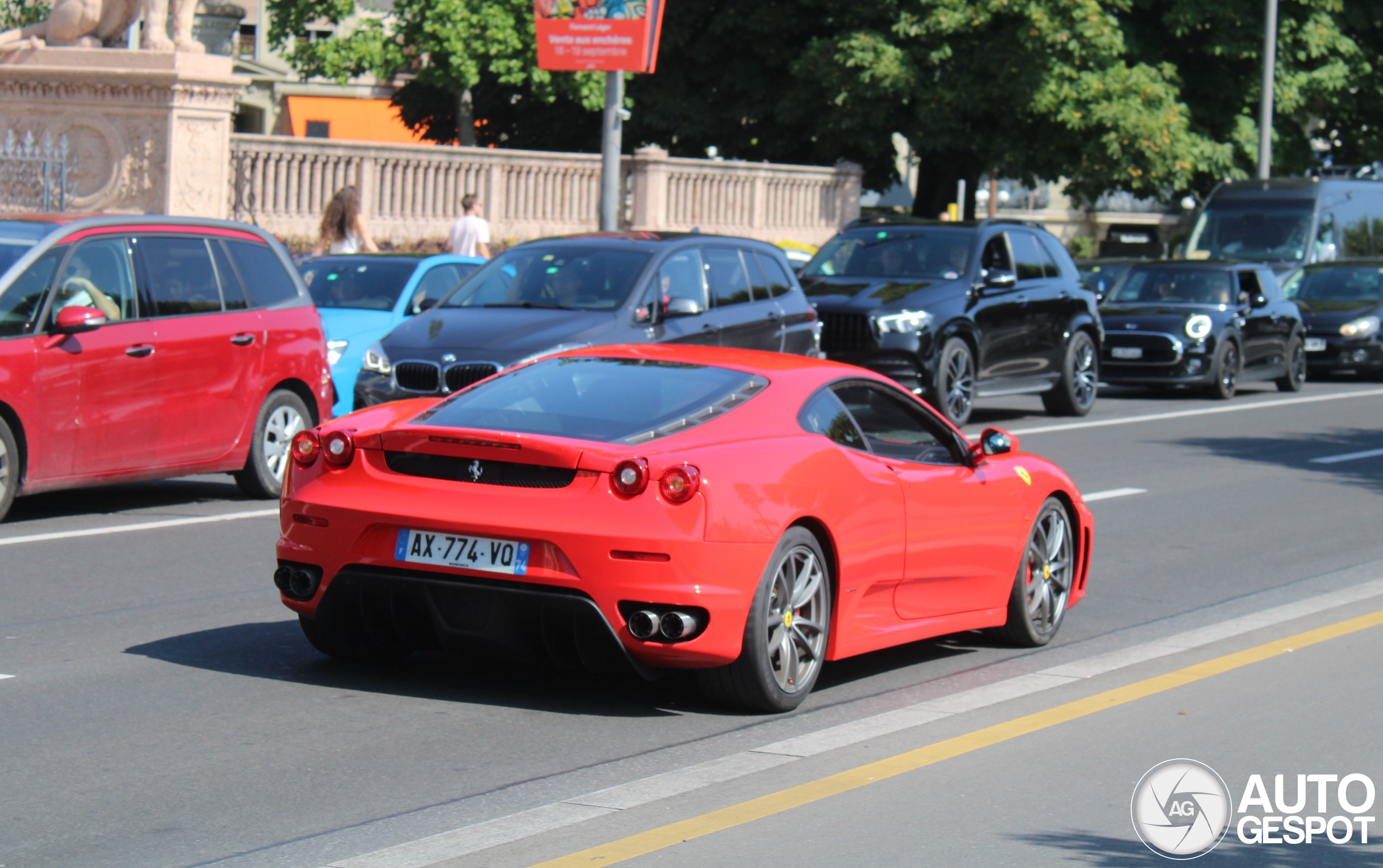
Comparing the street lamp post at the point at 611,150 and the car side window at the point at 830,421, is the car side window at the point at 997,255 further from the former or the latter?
the car side window at the point at 830,421

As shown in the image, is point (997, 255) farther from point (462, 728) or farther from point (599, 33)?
point (462, 728)

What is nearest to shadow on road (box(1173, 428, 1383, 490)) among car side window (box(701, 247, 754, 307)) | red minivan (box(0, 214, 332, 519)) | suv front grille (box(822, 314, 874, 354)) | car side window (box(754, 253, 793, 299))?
suv front grille (box(822, 314, 874, 354))

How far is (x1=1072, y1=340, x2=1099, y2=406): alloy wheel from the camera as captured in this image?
780 inches

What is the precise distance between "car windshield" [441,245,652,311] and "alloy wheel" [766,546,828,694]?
7.01 metres

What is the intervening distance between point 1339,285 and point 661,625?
78.9 ft

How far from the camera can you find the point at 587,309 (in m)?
13.5

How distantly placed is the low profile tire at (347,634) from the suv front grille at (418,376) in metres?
5.75

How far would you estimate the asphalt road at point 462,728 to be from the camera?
16.5 ft

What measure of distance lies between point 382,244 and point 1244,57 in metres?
19.2

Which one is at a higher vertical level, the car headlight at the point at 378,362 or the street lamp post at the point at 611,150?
the street lamp post at the point at 611,150

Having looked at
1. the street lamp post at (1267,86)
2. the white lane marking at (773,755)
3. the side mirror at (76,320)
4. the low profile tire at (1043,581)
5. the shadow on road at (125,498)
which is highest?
the street lamp post at (1267,86)

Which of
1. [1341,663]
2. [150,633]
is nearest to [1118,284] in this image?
[1341,663]

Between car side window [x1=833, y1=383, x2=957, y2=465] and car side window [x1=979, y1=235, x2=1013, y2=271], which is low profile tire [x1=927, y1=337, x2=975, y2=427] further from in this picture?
car side window [x1=833, y1=383, x2=957, y2=465]

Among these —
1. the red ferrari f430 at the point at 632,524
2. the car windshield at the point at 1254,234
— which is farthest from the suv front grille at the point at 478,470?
the car windshield at the point at 1254,234
